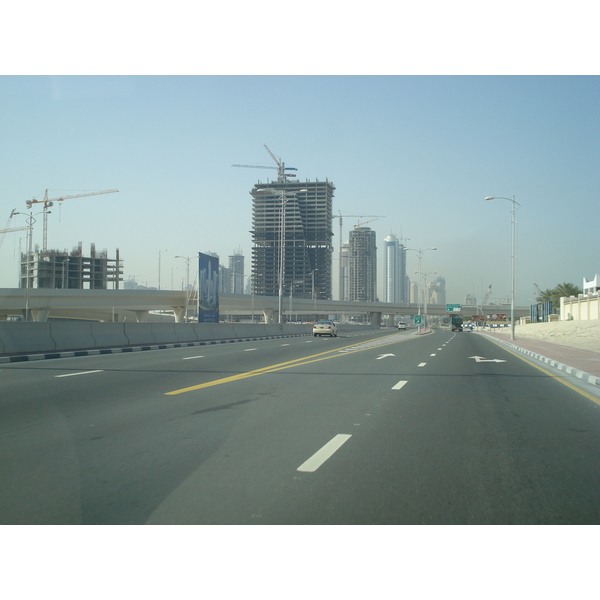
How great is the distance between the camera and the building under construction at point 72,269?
148 metres

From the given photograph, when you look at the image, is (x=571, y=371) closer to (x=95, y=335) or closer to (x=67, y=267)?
(x=95, y=335)

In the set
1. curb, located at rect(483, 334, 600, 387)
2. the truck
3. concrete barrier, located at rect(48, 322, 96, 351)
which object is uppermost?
concrete barrier, located at rect(48, 322, 96, 351)

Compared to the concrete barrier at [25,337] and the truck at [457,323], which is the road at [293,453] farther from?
the truck at [457,323]

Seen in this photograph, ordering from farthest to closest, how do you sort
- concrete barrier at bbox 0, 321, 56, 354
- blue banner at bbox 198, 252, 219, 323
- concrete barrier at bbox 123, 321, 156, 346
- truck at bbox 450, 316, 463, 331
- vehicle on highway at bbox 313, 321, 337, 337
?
truck at bbox 450, 316, 463, 331 < vehicle on highway at bbox 313, 321, 337, 337 < blue banner at bbox 198, 252, 219, 323 < concrete barrier at bbox 123, 321, 156, 346 < concrete barrier at bbox 0, 321, 56, 354

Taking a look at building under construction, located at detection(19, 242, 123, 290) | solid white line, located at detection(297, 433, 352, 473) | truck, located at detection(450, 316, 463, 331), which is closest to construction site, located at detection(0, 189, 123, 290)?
building under construction, located at detection(19, 242, 123, 290)

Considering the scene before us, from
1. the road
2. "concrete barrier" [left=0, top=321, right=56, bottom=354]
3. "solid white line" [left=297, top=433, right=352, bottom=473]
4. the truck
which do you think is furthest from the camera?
the truck

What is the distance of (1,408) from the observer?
984 centimetres

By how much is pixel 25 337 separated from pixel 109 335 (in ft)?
19.9

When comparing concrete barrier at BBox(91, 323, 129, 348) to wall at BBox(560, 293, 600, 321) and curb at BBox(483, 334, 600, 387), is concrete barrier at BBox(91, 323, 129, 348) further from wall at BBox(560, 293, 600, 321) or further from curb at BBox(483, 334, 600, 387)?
wall at BBox(560, 293, 600, 321)

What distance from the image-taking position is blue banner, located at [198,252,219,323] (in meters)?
46.7

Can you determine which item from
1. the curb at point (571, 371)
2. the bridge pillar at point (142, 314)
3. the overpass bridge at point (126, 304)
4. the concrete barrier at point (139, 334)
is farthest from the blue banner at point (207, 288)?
the bridge pillar at point (142, 314)

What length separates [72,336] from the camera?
82.0 ft

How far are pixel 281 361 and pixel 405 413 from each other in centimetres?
1110

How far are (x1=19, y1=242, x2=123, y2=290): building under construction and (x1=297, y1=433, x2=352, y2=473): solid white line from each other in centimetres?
14258
